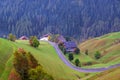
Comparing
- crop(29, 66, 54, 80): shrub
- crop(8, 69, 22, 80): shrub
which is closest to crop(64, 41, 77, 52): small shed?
crop(8, 69, 22, 80): shrub

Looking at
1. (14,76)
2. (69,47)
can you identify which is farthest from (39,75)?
(69,47)

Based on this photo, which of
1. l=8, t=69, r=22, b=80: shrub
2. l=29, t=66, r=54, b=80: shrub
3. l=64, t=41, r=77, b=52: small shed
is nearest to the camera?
l=29, t=66, r=54, b=80: shrub

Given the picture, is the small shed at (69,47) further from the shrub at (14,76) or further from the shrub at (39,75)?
the shrub at (39,75)

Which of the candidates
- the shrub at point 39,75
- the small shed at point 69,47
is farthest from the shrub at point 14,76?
the small shed at point 69,47

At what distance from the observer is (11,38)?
114 meters

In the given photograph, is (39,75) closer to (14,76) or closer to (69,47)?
(14,76)

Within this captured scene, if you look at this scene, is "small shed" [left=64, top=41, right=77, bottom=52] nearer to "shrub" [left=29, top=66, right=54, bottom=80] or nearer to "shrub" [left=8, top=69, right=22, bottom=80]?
"shrub" [left=8, top=69, right=22, bottom=80]

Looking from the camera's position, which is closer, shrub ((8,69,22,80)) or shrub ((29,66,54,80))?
shrub ((29,66,54,80))

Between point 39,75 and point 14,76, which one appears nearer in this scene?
point 39,75

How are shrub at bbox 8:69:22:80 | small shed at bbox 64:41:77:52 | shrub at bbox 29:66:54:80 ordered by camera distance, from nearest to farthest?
shrub at bbox 29:66:54:80 → shrub at bbox 8:69:22:80 → small shed at bbox 64:41:77:52

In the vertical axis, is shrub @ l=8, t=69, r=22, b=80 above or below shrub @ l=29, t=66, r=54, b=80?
below

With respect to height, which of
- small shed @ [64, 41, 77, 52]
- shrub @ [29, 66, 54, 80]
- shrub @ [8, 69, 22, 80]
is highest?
shrub @ [29, 66, 54, 80]

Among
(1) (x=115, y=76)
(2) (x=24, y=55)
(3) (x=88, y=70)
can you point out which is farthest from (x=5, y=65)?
(3) (x=88, y=70)

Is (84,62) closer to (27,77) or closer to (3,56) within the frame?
(3,56)
